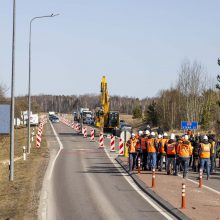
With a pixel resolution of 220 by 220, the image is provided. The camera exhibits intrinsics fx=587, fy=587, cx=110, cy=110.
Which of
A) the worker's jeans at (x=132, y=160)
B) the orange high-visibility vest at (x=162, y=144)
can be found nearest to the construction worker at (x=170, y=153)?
the orange high-visibility vest at (x=162, y=144)

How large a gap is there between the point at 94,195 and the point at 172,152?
21.8 ft

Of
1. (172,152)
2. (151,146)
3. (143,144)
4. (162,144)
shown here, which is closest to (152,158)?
(151,146)

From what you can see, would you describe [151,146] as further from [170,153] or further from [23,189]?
[23,189]

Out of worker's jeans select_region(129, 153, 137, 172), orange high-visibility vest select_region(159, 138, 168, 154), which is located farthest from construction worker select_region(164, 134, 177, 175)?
worker's jeans select_region(129, 153, 137, 172)

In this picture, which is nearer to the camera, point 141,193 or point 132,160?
point 141,193

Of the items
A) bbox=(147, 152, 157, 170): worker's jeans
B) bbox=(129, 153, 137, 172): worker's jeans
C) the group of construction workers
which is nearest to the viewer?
the group of construction workers

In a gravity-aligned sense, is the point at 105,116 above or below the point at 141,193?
above

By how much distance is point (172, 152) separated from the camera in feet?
81.6

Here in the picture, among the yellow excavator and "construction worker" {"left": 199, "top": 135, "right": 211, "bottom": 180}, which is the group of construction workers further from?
the yellow excavator

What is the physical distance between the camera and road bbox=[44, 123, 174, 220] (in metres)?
15.5

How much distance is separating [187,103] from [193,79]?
3.83 metres

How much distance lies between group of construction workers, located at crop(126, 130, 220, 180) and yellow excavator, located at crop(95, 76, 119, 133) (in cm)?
3149

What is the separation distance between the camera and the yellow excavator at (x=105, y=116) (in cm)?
5934

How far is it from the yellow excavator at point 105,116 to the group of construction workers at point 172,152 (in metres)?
31.5
